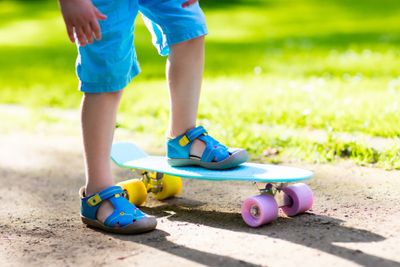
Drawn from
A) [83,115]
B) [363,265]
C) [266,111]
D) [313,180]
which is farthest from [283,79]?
[363,265]

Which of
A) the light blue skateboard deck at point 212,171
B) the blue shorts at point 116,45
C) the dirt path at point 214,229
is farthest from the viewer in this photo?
the light blue skateboard deck at point 212,171

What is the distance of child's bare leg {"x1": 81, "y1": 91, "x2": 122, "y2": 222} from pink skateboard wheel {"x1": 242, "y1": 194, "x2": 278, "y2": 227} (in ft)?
1.83

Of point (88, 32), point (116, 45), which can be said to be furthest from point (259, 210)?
point (88, 32)

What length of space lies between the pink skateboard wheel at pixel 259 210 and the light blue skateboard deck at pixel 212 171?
80mm

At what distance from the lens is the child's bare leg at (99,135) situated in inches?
115

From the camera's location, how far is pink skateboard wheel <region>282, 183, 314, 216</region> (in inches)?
118

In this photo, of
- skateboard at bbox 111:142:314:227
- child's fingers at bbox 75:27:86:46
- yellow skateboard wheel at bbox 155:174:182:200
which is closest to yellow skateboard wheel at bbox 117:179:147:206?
skateboard at bbox 111:142:314:227

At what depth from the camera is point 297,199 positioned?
300cm

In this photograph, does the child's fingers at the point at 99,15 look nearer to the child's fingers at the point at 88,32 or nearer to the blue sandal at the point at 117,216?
the child's fingers at the point at 88,32

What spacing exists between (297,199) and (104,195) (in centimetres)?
79

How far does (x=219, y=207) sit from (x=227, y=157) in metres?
0.29

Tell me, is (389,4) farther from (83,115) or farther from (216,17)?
(83,115)

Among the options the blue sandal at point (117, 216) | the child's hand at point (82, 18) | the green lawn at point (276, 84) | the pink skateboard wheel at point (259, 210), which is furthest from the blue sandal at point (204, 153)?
the green lawn at point (276, 84)

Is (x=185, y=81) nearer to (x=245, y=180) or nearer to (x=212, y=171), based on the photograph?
(x=212, y=171)
